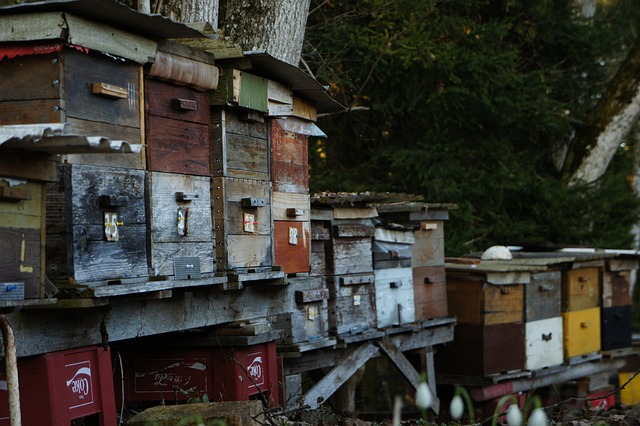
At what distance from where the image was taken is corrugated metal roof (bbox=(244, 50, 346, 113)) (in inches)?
288

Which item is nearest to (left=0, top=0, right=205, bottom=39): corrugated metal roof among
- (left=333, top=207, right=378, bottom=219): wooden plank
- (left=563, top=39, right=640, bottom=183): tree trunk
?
(left=333, top=207, right=378, bottom=219): wooden plank

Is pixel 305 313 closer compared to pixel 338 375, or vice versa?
pixel 305 313

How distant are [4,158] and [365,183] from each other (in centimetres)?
1090

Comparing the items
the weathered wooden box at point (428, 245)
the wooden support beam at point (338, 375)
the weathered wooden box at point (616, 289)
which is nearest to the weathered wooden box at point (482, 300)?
the weathered wooden box at point (428, 245)

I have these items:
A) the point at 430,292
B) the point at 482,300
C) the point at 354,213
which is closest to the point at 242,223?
the point at 354,213

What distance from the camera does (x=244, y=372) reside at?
7.58 m

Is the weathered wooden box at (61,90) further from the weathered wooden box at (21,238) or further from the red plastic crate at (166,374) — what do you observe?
the red plastic crate at (166,374)

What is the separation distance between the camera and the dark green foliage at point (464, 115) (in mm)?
14156

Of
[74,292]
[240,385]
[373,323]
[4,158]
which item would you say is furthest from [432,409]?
[4,158]

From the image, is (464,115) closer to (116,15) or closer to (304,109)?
(304,109)

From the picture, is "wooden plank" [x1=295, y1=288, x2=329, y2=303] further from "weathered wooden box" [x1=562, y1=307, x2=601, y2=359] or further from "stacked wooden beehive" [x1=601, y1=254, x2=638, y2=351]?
"stacked wooden beehive" [x1=601, y1=254, x2=638, y2=351]

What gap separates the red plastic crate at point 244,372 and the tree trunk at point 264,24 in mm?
3281

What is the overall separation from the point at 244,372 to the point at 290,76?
94.6 inches

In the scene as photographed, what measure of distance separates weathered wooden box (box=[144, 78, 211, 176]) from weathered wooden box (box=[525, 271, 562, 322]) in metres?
6.27
